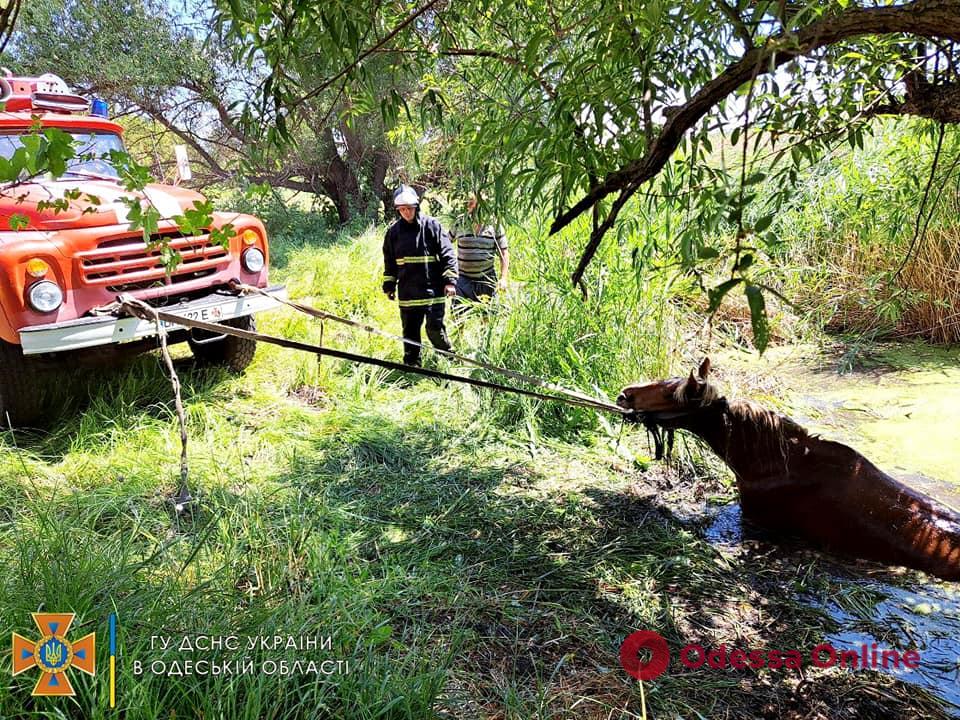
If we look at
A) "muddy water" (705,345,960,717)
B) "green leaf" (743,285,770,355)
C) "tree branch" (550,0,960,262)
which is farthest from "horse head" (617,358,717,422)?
"green leaf" (743,285,770,355)

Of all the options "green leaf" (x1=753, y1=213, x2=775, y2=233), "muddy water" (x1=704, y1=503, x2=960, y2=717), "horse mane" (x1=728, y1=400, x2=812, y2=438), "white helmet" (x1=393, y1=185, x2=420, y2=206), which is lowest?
"muddy water" (x1=704, y1=503, x2=960, y2=717)

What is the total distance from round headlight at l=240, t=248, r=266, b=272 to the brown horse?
3.24 m

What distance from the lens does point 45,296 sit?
3.41 m

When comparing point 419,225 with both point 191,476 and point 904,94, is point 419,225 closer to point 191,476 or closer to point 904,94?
point 191,476

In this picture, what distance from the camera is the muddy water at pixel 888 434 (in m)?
2.23

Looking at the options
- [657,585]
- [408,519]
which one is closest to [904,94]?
[657,585]

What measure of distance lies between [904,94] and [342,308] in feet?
19.0

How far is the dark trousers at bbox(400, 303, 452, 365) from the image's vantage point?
5254 mm

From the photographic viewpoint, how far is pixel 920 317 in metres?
5.65

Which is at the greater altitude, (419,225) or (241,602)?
(419,225)

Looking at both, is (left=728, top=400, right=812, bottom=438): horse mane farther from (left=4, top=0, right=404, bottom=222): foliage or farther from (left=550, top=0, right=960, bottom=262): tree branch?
(left=4, top=0, right=404, bottom=222): foliage

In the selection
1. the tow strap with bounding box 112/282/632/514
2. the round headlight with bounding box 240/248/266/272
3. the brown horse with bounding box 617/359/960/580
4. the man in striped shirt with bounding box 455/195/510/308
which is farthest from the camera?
the man in striped shirt with bounding box 455/195/510/308

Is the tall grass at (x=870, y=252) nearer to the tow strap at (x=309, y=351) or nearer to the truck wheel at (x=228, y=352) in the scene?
the tow strap at (x=309, y=351)

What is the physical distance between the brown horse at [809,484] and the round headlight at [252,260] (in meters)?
3.24
